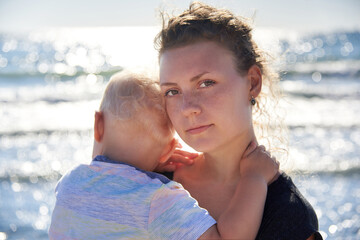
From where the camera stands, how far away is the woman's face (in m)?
2.33

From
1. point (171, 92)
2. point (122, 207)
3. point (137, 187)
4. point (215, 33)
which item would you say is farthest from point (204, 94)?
point (122, 207)

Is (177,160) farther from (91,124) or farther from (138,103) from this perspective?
(91,124)

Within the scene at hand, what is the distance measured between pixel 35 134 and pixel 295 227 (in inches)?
374

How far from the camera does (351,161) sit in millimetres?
8273

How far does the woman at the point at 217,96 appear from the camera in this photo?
2.27 m

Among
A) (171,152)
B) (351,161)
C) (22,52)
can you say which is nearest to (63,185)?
(171,152)

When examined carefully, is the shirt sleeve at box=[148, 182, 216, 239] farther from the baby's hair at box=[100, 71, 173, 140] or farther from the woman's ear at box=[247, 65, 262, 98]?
the woman's ear at box=[247, 65, 262, 98]

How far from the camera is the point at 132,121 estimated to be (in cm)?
240

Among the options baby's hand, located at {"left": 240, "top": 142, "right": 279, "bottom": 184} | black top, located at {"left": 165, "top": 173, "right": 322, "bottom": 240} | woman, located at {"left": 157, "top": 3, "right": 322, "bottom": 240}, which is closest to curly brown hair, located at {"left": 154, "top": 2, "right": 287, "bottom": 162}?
woman, located at {"left": 157, "top": 3, "right": 322, "bottom": 240}

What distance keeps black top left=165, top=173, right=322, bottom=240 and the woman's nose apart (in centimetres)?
54

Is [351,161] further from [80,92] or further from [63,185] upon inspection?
[80,92]

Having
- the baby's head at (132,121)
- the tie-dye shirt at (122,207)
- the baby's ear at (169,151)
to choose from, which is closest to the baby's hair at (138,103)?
the baby's head at (132,121)

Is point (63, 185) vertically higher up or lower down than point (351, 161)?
higher up

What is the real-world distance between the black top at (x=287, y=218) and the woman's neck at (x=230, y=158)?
31cm
